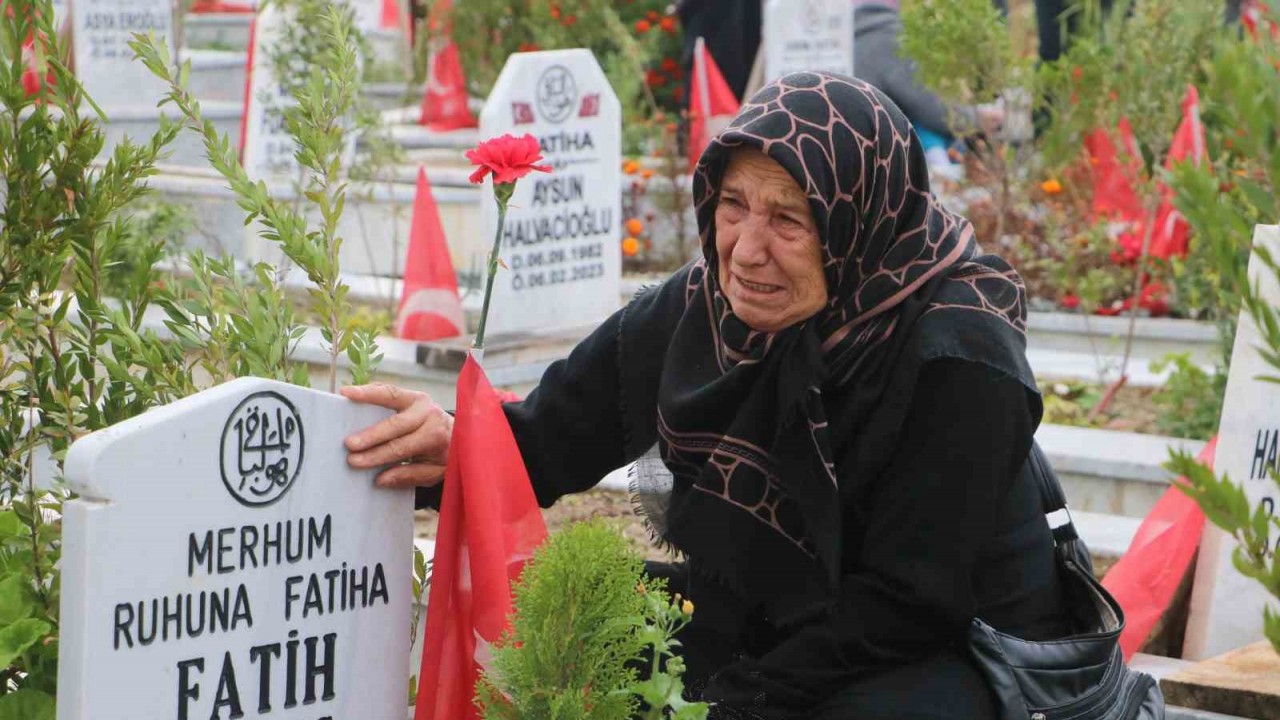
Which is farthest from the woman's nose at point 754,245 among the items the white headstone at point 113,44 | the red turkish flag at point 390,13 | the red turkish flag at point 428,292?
the red turkish flag at point 390,13

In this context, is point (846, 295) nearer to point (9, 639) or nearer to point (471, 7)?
point (9, 639)

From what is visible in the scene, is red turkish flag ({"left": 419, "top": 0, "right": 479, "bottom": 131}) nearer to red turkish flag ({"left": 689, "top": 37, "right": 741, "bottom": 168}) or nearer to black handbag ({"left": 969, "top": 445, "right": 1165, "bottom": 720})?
red turkish flag ({"left": 689, "top": 37, "right": 741, "bottom": 168})

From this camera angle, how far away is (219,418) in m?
2.25

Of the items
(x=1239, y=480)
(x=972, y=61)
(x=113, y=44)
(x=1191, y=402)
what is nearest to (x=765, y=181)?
(x=1239, y=480)

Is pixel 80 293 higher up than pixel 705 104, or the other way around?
pixel 705 104

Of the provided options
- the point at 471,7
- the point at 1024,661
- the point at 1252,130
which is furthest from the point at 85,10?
the point at 1252,130

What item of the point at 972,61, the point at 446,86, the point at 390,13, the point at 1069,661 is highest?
the point at 390,13

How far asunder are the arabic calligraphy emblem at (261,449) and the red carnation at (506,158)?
43cm

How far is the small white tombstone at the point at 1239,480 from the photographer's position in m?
3.60

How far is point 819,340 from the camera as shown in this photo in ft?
8.63

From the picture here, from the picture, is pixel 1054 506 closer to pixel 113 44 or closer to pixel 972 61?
pixel 972 61

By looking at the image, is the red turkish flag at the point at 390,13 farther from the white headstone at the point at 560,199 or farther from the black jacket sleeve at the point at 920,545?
the black jacket sleeve at the point at 920,545

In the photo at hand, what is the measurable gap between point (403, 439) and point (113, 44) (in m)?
7.92

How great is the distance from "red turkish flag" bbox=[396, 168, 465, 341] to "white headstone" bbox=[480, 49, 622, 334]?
0.18m
